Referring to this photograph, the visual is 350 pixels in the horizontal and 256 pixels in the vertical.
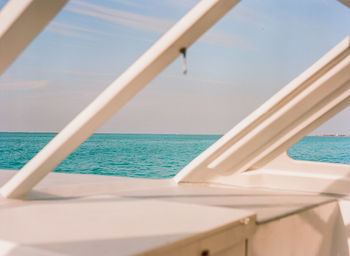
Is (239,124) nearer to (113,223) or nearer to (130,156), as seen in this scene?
(113,223)

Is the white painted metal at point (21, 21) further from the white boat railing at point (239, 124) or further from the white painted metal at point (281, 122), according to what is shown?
the white painted metal at point (281, 122)

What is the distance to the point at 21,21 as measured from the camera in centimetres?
177

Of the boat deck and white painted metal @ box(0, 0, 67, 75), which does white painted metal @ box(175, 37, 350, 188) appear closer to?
the boat deck

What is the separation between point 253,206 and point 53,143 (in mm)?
1683

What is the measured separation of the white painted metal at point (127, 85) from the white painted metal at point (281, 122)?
59.1 inches

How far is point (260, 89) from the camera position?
43656 millimetres

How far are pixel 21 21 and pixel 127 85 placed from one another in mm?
827

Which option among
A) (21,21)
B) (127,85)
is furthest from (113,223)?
(21,21)

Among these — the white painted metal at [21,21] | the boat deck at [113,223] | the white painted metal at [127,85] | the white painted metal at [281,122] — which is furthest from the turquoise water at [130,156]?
the white painted metal at [21,21]

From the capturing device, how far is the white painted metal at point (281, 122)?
354 cm

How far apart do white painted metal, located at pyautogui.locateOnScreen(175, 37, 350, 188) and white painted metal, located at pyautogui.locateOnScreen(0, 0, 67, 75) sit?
234cm

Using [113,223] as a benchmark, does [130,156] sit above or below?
above

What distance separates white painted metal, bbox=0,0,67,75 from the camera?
1730mm

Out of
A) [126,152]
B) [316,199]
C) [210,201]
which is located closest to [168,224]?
[210,201]
